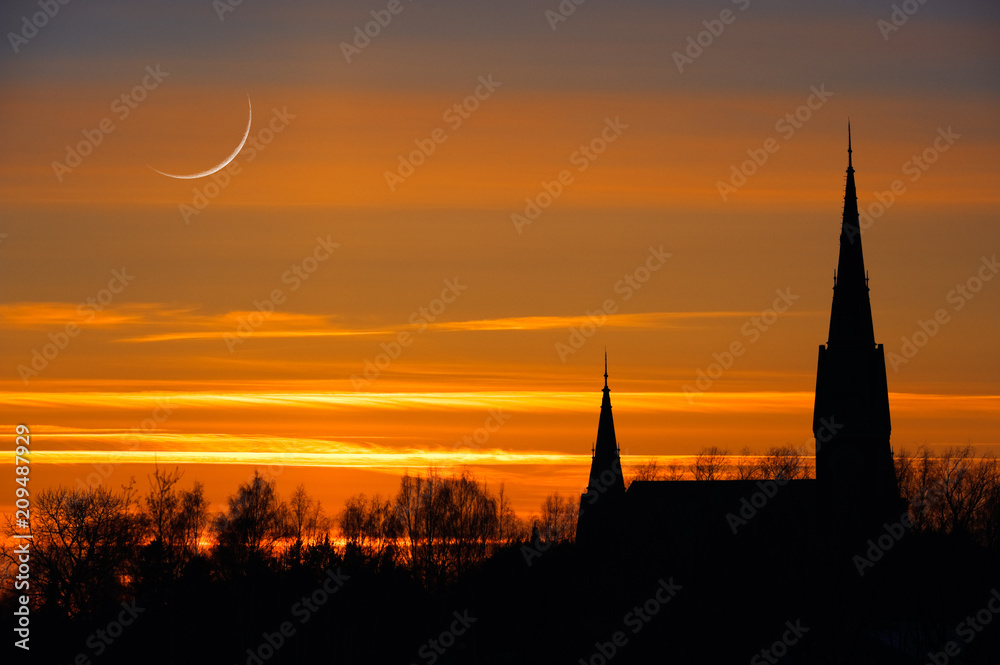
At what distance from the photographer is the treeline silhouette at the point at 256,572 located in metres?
68.8

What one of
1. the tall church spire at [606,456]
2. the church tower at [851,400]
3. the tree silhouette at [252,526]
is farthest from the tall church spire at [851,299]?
the tree silhouette at [252,526]

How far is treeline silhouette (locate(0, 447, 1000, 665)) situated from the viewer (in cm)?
6881

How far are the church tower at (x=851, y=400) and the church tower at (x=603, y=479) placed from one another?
15304 mm

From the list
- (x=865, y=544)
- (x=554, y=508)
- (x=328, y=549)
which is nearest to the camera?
(x=865, y=544)

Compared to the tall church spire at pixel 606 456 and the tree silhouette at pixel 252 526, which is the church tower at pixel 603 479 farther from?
the tree silhouette at pixel 252 526

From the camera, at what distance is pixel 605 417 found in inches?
4569

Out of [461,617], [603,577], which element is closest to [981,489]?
[603,577]

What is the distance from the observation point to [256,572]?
242 feet

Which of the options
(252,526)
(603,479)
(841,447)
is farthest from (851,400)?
(252,526)

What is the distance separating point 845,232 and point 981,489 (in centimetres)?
4031

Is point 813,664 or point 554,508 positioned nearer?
point 813,664

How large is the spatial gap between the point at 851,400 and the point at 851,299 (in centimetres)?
741

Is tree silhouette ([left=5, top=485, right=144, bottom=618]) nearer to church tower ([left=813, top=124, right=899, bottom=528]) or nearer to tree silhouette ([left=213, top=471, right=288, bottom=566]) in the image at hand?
tree silhouette ([left=213, top=471, right=288, bottom=566])

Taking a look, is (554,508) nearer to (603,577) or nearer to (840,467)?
(840,467)
